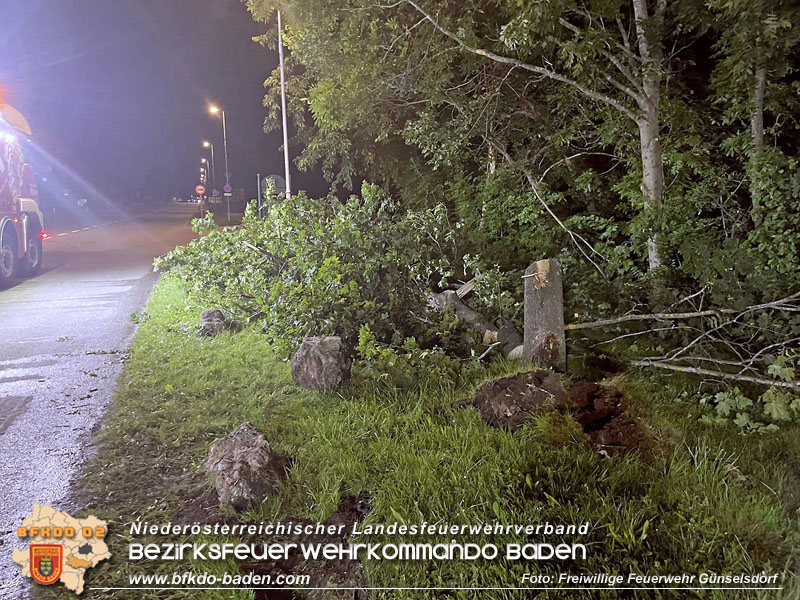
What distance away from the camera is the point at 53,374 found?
5.61 metres

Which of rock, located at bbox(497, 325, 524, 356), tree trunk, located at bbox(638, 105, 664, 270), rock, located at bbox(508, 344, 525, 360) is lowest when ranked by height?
rock, located at bbox(508, 344, 525, 360)

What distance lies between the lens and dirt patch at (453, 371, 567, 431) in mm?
3793

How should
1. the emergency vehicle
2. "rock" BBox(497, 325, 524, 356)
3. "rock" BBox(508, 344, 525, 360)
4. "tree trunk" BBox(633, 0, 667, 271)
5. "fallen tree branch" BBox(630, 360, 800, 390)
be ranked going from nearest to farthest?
"fallen tree branch" BBox(630, 360, 800, 390) < "rock" BBox(508, 344, 525, 360) < "rock" BBox(497, 325, 524, 356) < "tree trunk" BBox(633, 0, 667, 271) < the emergency vehicle

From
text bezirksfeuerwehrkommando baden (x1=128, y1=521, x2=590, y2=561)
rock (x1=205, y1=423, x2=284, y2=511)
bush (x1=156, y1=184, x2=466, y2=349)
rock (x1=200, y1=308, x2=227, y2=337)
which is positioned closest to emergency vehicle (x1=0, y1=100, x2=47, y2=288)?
bush (x1=156, y1=184, x2=466, y2=349)

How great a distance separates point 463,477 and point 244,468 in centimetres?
121

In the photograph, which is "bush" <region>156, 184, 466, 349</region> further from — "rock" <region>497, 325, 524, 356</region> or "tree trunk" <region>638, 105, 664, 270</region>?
"tree trunk" <region>638, 105, 664, 270</region>

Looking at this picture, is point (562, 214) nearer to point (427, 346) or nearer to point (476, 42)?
point (476, 42)

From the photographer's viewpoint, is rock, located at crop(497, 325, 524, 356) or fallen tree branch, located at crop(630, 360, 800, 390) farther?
rock, located at crop(497, 325, 524, 356)

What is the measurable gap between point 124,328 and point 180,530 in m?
5.15

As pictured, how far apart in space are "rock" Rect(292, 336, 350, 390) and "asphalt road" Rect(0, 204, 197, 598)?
5.14 ft

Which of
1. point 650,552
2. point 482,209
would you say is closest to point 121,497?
point 650,552

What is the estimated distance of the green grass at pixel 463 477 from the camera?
2594mm

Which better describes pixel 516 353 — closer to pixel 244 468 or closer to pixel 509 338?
pixel 509 338

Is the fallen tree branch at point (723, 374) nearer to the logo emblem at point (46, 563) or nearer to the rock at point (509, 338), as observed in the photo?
the rock at point (509, 338)
